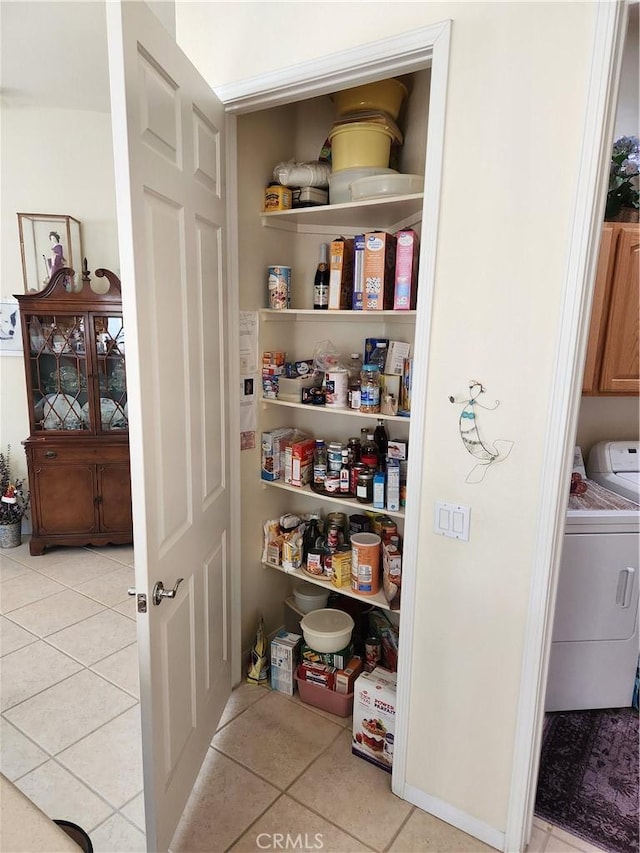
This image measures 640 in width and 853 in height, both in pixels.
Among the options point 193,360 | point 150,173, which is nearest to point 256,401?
point 193,360

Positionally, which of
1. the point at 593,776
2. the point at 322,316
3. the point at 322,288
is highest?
the point at 322,288

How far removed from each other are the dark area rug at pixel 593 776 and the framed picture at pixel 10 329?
12.3 feet

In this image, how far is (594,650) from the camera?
221 centimetres

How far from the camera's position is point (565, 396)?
1373 mm

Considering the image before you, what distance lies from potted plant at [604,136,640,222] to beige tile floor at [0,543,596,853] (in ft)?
7.39

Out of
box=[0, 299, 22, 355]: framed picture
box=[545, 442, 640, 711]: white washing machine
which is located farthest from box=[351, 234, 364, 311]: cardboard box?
box=[0, 299, 22, 355]: framed picture

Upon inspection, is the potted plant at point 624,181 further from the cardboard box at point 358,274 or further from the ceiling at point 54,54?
the ceiling at point 54,54

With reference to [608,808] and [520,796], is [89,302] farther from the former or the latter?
[608,808]

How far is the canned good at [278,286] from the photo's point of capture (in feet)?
7.13

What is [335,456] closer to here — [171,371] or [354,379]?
[354,379]

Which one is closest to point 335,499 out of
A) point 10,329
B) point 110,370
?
point 110,370

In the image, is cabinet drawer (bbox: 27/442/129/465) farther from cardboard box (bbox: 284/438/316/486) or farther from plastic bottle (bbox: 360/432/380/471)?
plastic bottle (bbox: 360/432/380/471)

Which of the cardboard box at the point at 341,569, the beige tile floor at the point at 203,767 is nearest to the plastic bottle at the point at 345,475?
the cardboard box at the point at 341,569

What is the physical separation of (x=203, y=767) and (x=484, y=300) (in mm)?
1816
